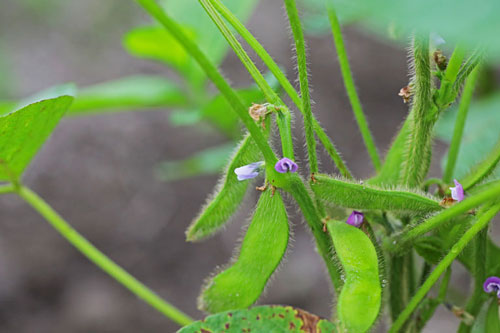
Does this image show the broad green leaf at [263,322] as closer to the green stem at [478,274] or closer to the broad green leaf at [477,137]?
the green stem at [478,274]

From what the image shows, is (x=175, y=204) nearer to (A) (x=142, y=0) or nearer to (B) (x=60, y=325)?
(B) (x=60, y=325)

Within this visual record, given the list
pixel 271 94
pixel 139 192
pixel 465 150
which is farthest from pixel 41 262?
pixel 271 94

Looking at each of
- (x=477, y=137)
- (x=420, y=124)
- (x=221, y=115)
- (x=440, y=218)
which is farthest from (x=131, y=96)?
(x=440, y=218)

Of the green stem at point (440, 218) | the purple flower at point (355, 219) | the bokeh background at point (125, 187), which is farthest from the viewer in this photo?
the bokeh background at point (125, 187)

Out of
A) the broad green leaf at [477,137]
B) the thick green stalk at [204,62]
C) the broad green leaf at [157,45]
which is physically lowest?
Result: the thick green stalk at [204,62]

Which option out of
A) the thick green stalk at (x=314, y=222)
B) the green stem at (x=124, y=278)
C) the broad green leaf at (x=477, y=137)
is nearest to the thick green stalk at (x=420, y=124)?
the thick green stalk at (x=314, y=222)

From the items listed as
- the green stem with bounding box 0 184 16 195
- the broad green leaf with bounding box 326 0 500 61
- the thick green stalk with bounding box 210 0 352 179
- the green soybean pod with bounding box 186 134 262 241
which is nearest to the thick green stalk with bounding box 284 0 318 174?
the thick green stalk with bounding box 210 0 352 179

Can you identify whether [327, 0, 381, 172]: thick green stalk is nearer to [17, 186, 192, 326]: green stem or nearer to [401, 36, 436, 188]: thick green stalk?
[401, 36, 436, 188]: thick green stalk
